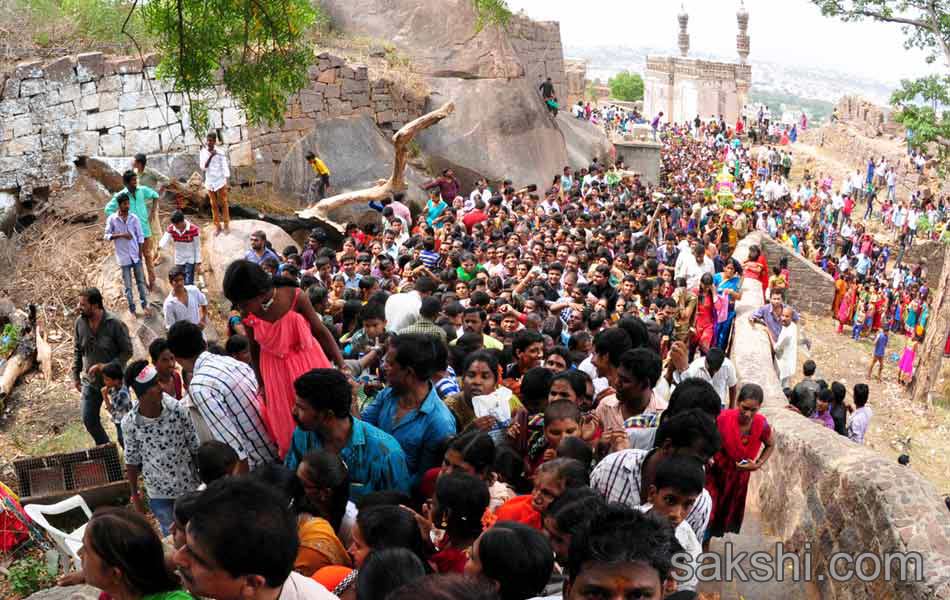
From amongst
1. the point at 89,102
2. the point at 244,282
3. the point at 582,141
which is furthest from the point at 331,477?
the point at 582,141

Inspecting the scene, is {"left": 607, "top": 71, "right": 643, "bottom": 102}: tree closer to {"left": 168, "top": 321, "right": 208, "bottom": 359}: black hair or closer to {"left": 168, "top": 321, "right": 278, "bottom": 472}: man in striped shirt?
{"left": 168, "top": 321, "right": 208, "bottom": 359}: black hair

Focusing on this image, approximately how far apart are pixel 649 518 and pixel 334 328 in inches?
179

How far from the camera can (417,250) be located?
34.9ft

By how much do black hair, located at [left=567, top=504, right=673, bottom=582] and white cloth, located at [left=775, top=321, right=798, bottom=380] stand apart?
7.00 m

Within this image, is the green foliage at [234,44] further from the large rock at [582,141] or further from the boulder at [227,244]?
the large rock at [582,141]

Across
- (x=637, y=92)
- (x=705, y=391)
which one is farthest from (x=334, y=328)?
(x=637, y=92)

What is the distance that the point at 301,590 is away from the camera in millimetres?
2752

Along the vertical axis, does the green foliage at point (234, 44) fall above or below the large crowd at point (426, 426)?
above

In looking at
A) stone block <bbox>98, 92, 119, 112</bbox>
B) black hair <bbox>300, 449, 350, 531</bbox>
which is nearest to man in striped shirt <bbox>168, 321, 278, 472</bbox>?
black hair <bbox>300, 449, 350, 531</bbox>

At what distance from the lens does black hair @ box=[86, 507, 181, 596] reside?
2785 millimetres

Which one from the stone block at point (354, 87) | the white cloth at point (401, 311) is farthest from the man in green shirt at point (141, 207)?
the stone block at point (354, 87)

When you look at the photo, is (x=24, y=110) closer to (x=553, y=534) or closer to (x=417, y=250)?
(x=417, y=250)

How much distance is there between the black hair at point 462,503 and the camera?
352 centimetres

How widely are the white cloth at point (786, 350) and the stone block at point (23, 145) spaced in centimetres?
955
